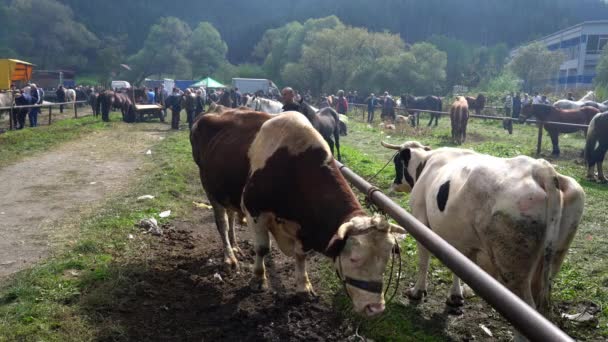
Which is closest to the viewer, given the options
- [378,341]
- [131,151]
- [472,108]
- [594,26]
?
[378,341]

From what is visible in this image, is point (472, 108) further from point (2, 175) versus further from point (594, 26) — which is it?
point (594, 26)

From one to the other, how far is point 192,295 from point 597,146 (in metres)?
11.0

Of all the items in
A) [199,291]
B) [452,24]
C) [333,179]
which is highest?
[452,24]

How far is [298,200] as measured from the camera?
14.4ft

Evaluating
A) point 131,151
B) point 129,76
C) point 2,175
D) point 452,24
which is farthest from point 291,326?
point 452,24

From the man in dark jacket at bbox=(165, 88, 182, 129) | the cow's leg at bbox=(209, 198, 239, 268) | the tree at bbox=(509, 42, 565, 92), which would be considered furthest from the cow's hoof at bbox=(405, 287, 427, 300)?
the tree at bbox=(509, 42, 565, 92)

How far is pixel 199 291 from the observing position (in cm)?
512

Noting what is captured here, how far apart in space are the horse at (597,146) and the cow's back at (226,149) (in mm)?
9163

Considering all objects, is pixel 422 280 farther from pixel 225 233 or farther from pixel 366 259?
pixel 225 233

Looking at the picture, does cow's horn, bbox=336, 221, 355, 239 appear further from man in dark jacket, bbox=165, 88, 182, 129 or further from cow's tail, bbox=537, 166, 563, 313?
man in dark jacket, bbox=165, 88, 182, 129

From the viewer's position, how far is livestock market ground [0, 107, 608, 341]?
165 inches

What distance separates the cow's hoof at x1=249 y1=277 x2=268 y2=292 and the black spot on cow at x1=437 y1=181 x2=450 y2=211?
6.85 ft

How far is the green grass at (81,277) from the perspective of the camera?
405 centimetres

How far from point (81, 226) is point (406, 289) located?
4804mm
